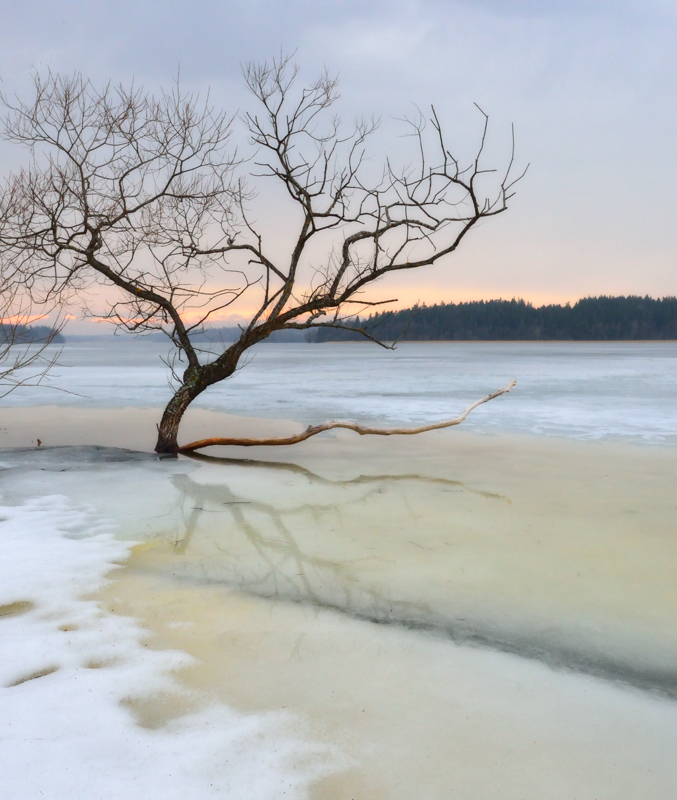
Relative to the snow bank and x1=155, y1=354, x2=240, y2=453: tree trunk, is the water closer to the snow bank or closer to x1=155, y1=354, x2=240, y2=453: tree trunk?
x1=155, y1=354, x2=240, y2=453: tree trunk

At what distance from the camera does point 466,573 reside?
476cm

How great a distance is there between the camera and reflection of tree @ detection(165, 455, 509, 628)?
422cm

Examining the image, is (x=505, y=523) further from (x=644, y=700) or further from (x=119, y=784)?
(x=119, y=784)

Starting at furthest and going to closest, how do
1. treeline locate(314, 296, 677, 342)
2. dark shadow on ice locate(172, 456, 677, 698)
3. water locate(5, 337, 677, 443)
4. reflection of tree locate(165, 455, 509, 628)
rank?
treeline locate(314, 296, 677, 342), water locate(5, 337, 677, 443), reflection of tree locate(165, 455, 509, 628), dark shadow on ice locate(172, 456, 677, 698)

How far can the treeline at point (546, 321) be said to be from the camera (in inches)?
4798

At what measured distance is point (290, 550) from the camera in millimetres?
5285

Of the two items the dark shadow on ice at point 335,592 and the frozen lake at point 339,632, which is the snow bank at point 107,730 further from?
the dark shadow on ice at point 335,592

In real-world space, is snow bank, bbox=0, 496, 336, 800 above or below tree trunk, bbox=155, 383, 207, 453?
below

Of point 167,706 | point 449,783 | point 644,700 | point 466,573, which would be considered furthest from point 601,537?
point 167,706

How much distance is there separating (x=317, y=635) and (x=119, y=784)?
143cm

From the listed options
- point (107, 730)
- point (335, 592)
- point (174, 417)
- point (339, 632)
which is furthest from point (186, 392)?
point (107, 730)

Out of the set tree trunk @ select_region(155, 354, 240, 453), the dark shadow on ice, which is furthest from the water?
the dark shadow on ice

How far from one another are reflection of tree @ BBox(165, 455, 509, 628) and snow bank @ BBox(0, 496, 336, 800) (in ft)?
3.53


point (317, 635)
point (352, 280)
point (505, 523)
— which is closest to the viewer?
point (317, 635)
